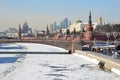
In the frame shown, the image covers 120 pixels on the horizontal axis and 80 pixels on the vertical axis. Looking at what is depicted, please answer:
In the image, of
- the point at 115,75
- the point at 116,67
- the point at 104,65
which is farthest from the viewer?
the point at 104,65

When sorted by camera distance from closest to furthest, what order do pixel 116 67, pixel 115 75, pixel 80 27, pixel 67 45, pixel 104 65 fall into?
pixel 115 75 < pixel 116 67 < pixel 104 65 < pixel 67 45 < pixel 80 27

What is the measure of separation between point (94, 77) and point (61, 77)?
1.69 m

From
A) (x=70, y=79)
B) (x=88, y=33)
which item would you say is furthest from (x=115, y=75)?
(x=88, y=33)

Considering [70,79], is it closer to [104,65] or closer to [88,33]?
[104,65]

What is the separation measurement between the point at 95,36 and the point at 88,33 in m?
4.11

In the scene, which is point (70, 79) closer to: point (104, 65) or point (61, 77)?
point (61, 77)

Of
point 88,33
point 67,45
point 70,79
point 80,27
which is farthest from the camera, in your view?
point 80,27

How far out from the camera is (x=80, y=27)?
585ft

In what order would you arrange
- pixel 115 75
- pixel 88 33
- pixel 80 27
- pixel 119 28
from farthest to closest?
1. pixel 80 27
2. pixel 119 28
3. pixel 88 33
4. pixel 115 75

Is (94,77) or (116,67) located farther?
(116,67)

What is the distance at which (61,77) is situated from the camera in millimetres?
20125

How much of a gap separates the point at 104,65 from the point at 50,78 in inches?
291

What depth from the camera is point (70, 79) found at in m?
19.3

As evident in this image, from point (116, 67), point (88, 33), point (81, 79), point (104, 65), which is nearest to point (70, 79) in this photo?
point (81, 79)
